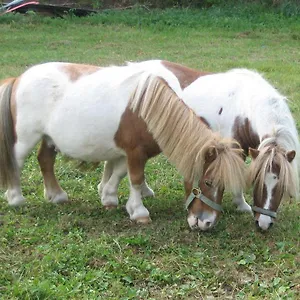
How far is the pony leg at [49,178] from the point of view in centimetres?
535

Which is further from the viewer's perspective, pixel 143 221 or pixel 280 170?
pixel 143 221

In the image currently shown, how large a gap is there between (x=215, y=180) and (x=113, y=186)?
1188 mm

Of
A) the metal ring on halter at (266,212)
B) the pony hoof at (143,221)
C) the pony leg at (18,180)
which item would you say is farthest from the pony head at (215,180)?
the pony leg at (18,180)

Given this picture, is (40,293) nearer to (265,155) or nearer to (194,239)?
(194,239)

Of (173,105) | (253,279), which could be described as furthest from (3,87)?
(253,279)

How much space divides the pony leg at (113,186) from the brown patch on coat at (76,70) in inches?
31.7

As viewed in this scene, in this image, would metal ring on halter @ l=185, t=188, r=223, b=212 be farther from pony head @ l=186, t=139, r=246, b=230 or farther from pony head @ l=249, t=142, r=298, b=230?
pony head @ l=249, t=142, r=298, b=230

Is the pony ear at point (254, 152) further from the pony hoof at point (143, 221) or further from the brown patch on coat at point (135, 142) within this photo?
the pony hoof at point (143, 221)

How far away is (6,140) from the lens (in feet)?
16.8

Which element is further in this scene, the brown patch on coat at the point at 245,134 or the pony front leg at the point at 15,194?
the pony front leg at the point at 15,194

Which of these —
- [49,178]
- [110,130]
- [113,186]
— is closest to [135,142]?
[110,130]

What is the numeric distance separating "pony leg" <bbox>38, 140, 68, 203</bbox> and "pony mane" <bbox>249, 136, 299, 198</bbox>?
1.88 meters

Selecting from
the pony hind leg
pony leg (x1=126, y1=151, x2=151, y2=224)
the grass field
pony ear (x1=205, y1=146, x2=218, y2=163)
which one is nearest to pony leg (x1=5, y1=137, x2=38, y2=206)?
the grass field

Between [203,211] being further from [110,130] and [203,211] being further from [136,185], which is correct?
[110,130]
